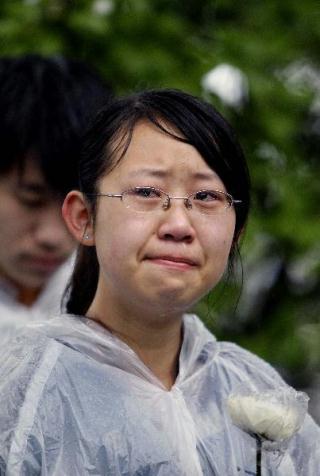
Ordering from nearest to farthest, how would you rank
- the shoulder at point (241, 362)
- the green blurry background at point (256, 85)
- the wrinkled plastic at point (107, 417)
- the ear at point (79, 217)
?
the wrinkled plastic at point (107, 417) < the ear at point (79, 217) < the shoulder at point (241, 362) < the green blurry background at point (256, 85)

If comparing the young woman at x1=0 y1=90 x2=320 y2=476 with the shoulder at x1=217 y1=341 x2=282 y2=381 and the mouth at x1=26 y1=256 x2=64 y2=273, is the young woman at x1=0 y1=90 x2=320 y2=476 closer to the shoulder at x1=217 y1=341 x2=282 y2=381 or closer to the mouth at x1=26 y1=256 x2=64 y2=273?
the shoulder at x1=217 y1=341 x2=282 y2=381

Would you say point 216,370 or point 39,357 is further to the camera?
point 216,370

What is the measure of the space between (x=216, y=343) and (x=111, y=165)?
508 millimetres

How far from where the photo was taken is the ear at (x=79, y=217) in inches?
101

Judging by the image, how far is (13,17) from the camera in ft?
14.7

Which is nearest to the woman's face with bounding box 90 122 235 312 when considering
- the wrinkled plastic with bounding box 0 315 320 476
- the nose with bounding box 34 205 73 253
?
the wrinkled plastic with bounding box 0 315 320 476

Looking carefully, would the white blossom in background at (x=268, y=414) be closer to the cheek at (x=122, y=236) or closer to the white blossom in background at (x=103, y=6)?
the cheek at (x=122, y=236)

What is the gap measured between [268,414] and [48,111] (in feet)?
4.58

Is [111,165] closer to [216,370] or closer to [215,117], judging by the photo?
[215,117]

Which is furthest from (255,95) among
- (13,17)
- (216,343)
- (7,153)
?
(216,343)

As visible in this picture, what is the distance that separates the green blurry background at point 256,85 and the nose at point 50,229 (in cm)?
106

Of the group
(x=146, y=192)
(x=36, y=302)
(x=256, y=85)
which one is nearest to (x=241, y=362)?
(x=146, y=192)

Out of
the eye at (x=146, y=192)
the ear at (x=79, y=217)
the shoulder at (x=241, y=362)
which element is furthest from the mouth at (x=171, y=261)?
the shoulder at (x=241, y=362)

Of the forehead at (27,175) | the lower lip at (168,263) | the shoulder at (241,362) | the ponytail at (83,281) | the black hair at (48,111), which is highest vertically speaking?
the black hair at (48,111)
